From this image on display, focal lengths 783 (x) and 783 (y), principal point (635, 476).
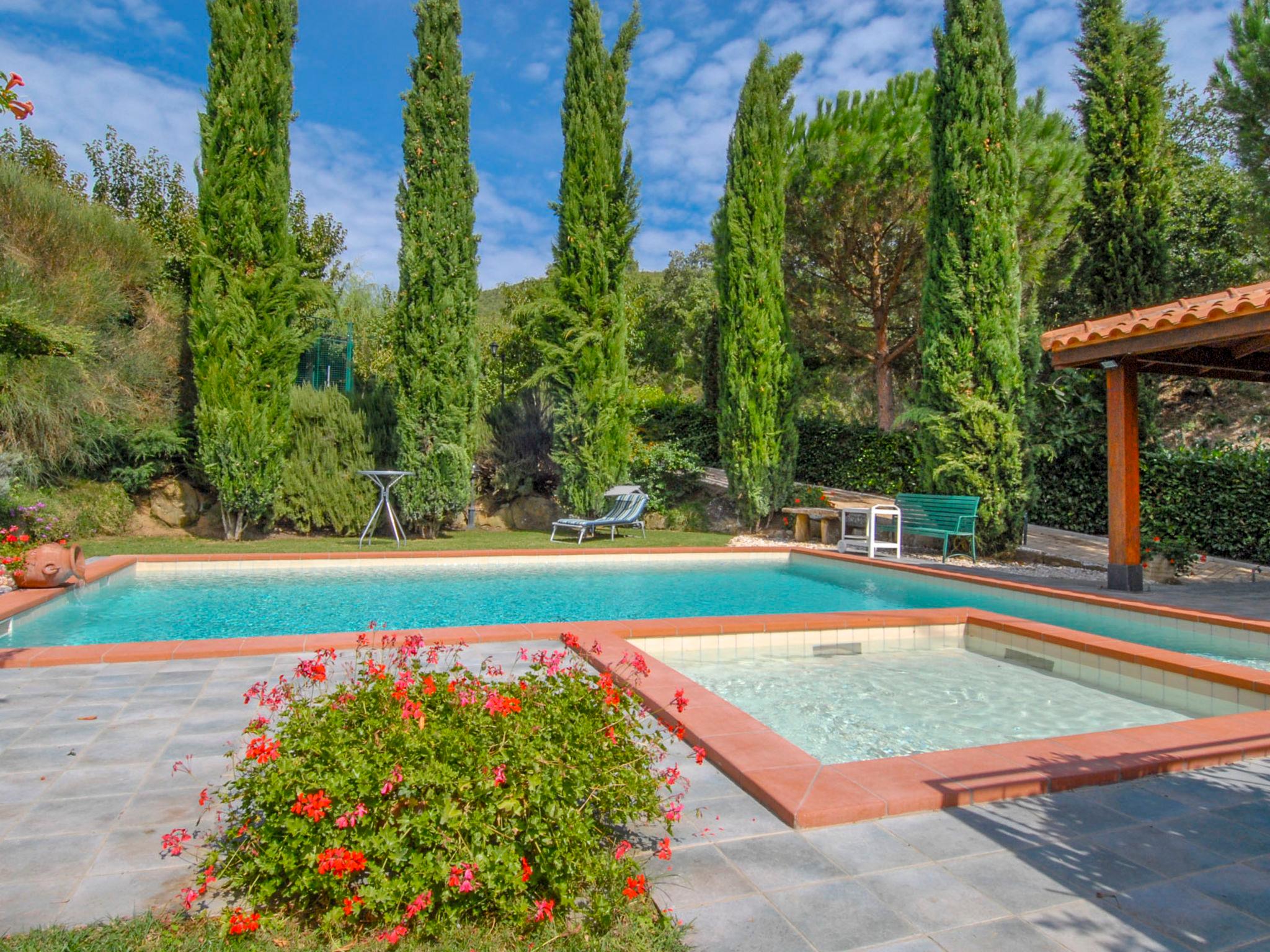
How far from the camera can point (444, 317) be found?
11.7m

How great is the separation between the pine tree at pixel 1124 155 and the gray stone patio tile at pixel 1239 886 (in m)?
10.8

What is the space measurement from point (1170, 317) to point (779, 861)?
21.3ft

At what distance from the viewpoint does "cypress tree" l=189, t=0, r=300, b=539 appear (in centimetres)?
Result: 1053

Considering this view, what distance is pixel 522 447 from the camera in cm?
1412

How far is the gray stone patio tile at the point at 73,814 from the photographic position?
231 centimetres

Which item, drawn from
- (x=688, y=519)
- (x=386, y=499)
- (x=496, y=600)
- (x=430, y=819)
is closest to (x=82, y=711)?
(x=430, y=819)

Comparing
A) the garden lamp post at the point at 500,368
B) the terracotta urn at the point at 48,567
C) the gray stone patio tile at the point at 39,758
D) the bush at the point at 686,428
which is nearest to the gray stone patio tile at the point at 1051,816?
the gray stone patio tile at the point at 39,758

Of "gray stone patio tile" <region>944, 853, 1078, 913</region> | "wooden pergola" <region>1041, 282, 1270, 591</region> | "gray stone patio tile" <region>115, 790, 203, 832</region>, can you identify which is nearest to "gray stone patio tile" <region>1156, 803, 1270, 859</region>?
"gray stone patio tile" <region>944, 853, 1078, 913</region>

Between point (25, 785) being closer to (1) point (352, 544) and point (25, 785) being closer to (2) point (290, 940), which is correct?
(2) point (290, 940)

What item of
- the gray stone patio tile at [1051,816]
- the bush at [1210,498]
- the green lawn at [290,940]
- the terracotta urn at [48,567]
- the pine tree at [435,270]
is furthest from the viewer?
the pine tree at [435,270]

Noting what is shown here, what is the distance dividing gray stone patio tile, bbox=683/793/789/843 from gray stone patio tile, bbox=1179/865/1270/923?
42.5 inches

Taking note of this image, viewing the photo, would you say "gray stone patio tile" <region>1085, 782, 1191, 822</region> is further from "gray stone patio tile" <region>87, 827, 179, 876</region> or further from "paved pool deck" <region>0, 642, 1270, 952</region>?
"gray stone patio tile" <region>87, 827, 179, 876</region>

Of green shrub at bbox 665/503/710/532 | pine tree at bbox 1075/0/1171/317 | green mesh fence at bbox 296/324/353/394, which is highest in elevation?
pine tree at bbox 1075/0/1171/317

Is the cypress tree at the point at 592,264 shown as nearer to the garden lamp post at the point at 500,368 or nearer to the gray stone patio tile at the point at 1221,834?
the garden lamp post at the point at 500,368
